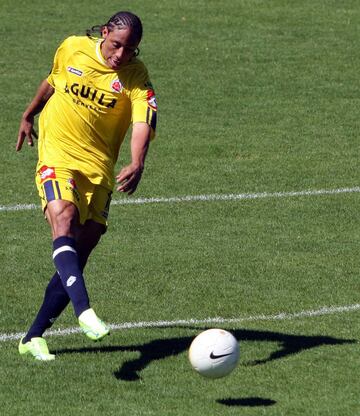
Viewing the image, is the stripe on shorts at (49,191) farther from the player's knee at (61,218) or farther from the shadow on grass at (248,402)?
the shadow on grass at (248,402)

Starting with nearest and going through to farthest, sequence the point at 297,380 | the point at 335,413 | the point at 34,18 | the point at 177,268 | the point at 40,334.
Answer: the point at 335,413 → the point at 297,380 → the point at 40,334 → the point at 177,268 → the point at 34,18

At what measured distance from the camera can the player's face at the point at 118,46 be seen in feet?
27.0

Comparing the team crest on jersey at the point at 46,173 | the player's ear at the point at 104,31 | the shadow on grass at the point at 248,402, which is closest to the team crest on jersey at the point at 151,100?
the player's ear at the point at 104,31

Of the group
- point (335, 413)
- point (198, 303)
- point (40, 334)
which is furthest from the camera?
point (198, 303)

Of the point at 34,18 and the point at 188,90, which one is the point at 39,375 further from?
the point at 34,18

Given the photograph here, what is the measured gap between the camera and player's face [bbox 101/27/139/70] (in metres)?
8.23

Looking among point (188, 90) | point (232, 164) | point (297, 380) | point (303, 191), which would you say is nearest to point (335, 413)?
point (297, 380)

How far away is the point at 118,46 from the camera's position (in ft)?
27.2

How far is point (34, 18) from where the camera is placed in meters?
20.7

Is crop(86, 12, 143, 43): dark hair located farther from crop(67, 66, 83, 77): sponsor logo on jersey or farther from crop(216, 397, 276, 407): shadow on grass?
crop(216, 397, 276, 407): shadow on grass

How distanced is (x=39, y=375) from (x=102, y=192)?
1.43 m

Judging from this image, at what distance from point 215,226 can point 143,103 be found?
13.6 ft

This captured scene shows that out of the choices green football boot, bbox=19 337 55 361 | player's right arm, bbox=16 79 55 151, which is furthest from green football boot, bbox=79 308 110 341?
player's right arm, bbox=16 79 55 151

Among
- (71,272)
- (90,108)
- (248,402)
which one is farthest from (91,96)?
(248,402)
